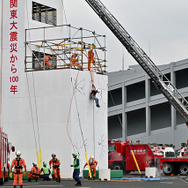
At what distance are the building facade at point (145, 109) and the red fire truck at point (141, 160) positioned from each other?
3026 cm

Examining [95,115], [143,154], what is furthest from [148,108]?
[95,115]

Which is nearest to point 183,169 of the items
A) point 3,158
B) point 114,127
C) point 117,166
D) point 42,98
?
point 117,166

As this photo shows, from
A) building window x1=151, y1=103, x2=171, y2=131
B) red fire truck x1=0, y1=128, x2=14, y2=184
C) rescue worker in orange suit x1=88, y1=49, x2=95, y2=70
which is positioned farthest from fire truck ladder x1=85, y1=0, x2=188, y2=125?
building window x1=151, y1=103, x2=171, y2=131

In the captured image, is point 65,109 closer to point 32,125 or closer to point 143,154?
point 32,125

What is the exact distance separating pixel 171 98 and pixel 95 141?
11.8 metres

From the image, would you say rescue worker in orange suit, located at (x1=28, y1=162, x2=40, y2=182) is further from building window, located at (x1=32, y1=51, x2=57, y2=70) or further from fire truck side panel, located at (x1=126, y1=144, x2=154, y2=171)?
fire truck side panel, located at (x1=126, y1=144, x2=154, y2=171)

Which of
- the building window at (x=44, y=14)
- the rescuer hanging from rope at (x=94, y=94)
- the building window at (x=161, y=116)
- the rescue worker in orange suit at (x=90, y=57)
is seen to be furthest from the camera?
the building window at (x=161, y=116)

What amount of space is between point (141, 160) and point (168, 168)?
91.2 inches

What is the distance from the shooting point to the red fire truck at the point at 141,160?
37.7 m

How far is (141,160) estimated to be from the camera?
129 feet

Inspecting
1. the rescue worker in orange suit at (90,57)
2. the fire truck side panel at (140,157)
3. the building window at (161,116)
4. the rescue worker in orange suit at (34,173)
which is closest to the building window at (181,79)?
the building window at (161,116)

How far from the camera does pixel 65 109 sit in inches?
1308

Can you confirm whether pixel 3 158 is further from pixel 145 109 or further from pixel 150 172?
pixel 145 109

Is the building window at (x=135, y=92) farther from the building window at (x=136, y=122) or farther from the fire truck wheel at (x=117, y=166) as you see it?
the fire truck wheel at (x=117, y=166)
